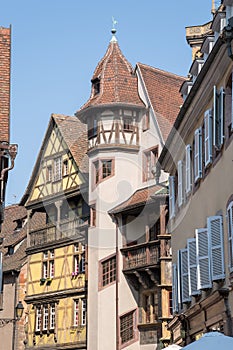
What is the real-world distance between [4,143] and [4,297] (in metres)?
20.9

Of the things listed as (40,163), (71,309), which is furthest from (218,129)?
(40,163)

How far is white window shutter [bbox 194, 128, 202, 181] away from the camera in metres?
17.6

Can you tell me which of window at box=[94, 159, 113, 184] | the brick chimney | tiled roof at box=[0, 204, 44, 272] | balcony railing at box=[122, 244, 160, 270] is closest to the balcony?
balcony railing at box=[122, 244, 160, 270]

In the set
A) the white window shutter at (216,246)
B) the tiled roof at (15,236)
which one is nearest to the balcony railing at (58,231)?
the tiled roof at (15,236)

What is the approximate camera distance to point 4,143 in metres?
20.7

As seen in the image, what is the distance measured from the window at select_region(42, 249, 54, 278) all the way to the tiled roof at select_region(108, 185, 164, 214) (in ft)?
18.7

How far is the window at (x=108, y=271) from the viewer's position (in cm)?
3194

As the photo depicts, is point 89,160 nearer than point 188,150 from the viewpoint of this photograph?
No

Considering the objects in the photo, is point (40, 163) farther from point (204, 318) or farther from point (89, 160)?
point (204, 318)

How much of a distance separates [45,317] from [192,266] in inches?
822

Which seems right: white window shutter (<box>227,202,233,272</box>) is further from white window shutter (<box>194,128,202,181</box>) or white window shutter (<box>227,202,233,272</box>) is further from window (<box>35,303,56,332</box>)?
window (<box>35,303,56,332</box>)

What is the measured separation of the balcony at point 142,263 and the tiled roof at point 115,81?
6.89 m

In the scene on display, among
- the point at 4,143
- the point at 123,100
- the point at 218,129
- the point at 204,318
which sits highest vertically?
the point at 123,100

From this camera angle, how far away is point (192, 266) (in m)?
17.1
